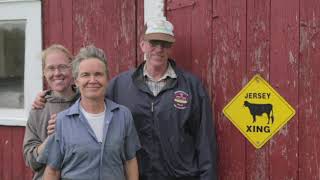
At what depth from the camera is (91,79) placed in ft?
9.30

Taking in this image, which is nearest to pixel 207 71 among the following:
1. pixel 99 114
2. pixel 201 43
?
pixel 201 43

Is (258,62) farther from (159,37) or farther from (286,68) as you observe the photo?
(159,37)

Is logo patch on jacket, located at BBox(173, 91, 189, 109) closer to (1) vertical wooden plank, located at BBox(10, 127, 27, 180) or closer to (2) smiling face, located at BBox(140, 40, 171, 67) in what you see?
(2) smiling face, located at BBox(140, 40, 171, 67)

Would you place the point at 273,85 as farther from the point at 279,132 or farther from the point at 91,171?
the point at 91,171

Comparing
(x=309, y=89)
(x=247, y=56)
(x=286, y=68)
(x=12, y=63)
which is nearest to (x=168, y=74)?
(x=247, y=56)

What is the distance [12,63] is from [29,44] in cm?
27

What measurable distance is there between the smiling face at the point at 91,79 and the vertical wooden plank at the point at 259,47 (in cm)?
111

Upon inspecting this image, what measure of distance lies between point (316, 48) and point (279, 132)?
60cm

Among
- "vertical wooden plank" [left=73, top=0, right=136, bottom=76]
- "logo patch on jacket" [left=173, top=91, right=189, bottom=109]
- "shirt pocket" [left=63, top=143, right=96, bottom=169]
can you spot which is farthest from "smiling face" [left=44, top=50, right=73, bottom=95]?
"vertical wooden plank" [left=73, top=0, right=136, bottom=76]

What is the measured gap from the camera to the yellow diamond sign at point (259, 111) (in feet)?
11.2

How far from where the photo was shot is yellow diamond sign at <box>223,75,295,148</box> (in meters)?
3.42

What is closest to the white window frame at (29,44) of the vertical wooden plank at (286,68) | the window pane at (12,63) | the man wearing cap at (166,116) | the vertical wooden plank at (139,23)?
the window pane at (12,63)

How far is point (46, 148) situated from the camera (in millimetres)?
2896

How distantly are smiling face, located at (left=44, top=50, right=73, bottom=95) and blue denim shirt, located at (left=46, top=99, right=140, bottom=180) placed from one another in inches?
8.1
